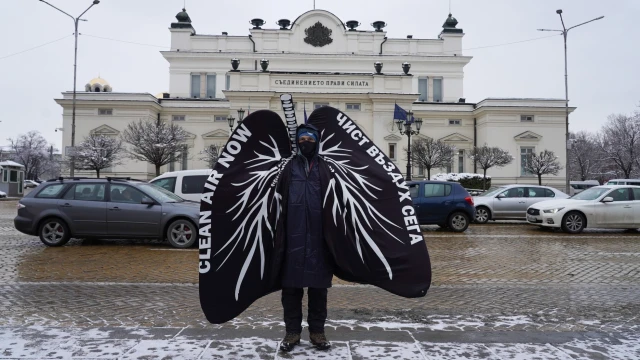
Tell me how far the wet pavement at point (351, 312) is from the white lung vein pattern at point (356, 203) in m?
1.03

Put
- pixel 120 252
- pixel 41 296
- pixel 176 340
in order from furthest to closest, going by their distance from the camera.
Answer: pixel 120 252, pixel 41 296, pixel 176 340

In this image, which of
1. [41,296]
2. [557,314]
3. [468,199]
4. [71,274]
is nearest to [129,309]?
[41,296]

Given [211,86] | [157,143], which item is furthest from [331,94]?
[211,86]

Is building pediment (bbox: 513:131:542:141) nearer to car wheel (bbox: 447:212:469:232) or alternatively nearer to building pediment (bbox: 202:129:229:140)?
building pediment (bbox: 202:129:229:140)

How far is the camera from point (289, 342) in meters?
4.30

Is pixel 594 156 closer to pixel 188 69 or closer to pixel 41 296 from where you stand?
pixel 188 69

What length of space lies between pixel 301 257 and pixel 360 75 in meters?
42.6

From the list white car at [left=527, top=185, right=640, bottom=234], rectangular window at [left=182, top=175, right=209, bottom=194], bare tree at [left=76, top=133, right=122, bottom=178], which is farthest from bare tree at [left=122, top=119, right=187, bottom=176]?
white car at [left=527, top=185, right=640, bottom=234]

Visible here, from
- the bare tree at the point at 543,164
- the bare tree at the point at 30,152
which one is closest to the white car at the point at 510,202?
the bare tree at the point at 543,164

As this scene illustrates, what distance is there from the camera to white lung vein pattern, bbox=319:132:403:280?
4.19 meters

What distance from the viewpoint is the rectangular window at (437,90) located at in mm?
59031

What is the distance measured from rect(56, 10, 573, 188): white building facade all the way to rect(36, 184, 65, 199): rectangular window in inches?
1136

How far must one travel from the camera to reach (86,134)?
162 feet

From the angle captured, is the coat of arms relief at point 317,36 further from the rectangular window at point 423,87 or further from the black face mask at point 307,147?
the black face mask at point 307,147
